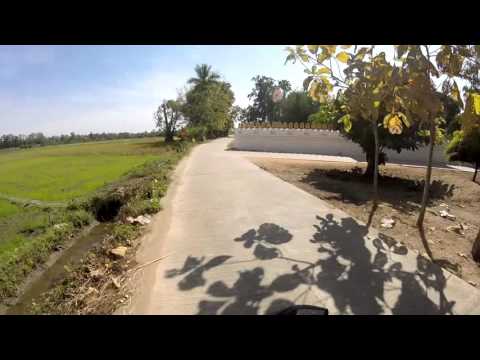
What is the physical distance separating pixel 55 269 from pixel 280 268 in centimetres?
379

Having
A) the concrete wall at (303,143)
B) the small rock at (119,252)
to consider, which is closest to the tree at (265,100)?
the concrete wall at (303,143)

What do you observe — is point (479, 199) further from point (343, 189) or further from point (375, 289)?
point (375, 289)

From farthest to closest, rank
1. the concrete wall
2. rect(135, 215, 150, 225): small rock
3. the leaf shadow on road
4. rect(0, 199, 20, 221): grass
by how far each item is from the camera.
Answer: the concrete wall, rect(0, 199, 20, 221): grass, rect(135, 215, 150, 225): small rock, the leaf shadow on road

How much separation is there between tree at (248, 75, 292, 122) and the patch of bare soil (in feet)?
127

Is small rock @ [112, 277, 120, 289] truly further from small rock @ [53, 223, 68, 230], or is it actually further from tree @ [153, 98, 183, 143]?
tree @ [153, 98, 183, 143]

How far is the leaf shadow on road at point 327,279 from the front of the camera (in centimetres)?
274

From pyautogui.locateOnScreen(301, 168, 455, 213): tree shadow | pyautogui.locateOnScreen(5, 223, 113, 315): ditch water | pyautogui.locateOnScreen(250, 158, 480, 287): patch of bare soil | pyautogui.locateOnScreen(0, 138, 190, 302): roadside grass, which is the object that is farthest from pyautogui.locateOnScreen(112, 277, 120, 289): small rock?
pyautogui.locateOnScreen(301, 168, 455, 213): tree shadow

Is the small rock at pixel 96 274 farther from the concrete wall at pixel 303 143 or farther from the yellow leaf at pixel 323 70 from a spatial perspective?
the concrete wall at pixel 303 143

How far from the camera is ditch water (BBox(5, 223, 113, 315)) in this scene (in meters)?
3.90

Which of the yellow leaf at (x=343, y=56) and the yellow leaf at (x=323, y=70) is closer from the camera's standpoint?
the yellow leaf at (x=343, y=56)

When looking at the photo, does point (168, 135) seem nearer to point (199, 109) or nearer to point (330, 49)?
point (199, 109)

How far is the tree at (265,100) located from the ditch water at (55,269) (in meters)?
45.4
